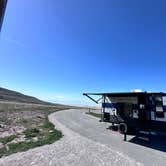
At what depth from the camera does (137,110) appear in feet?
38.8

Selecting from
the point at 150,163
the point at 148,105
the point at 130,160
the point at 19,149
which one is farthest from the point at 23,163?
the point at 148,105

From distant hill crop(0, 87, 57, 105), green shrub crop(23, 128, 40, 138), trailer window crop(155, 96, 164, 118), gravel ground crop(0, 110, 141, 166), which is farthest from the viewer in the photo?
distant hill crop(0, 87, 57, 105)

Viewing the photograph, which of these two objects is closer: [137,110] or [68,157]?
[68,157]

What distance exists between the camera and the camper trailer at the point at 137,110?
10.8 meters

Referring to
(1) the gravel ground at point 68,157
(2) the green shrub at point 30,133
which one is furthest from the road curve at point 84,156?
(2) the green shrub at point 30,133

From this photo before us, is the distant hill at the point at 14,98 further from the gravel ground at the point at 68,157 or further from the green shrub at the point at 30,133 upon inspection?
the gravel ground at the point at 68,157

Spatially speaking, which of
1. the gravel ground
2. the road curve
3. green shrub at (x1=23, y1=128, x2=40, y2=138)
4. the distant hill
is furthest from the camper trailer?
the distant hill

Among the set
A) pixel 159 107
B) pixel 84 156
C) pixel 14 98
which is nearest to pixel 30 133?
pixel 84 156

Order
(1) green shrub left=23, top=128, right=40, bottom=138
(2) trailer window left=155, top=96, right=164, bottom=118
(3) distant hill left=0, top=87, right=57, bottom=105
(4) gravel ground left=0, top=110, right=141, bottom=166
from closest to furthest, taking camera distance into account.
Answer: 1. (4) gravel ground left=0, top=110, right=141, bottom=166
2. (1) green shrub left=23, top=128, right=40, bottom=138
3. (2) trailer window left=155, top=96, right=164, bottom=118
4. (3) distant hill left=0, top=87, right=57, bottom=105

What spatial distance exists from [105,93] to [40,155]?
748 cm

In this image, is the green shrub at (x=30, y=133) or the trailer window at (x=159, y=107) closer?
the green shrub at (x=30, y=133)

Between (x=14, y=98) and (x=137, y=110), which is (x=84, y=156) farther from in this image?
(x=14, y=98)

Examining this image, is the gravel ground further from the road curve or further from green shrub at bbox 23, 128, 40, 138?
green shrub at bbox 23, 128, 40, 138

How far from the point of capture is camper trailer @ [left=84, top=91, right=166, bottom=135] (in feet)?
35.4
